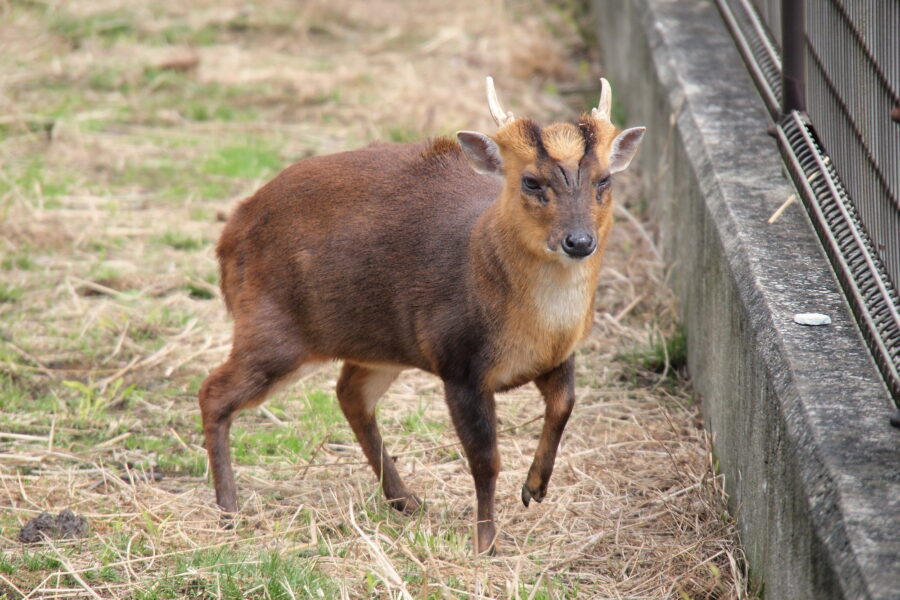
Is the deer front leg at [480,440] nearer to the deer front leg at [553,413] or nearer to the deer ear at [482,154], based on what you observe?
the deer front leg at [553,413]

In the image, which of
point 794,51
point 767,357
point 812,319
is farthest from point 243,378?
point 794,51

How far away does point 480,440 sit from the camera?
4.44 metres

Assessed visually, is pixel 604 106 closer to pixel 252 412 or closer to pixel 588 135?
pixel 588 135

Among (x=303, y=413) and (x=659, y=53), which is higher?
(x=659, y=53)

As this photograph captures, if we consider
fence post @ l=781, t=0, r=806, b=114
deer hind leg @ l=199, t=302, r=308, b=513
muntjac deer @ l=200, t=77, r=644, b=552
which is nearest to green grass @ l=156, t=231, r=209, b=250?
muntjac deer @ l=200, t=77, r=644, b=552

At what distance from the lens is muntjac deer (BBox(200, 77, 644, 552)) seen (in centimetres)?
429

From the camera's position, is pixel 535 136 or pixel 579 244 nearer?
pixel 579 244

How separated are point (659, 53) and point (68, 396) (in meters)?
3.99

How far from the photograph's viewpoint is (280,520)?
4.68m

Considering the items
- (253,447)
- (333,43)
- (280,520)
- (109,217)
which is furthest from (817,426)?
(333,43)

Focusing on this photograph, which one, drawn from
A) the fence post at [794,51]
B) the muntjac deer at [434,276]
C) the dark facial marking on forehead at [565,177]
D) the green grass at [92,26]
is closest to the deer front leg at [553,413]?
the muntjac deer at [434,276]

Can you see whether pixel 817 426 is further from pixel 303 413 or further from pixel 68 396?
pixel 68 396

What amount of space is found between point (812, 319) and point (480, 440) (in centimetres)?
121

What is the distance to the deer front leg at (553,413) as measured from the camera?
15.0 feet
